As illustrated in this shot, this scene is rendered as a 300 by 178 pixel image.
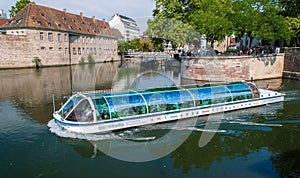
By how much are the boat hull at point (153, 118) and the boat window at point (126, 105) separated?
1.00ft

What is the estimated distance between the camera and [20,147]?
12109mm

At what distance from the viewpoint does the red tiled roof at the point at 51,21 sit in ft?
168

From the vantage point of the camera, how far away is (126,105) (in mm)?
14188

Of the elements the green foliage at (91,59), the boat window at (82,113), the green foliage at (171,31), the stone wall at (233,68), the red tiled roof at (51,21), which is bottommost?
the boat window at (82,113)

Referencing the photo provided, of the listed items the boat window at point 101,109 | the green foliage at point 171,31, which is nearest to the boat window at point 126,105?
the boat window at point 101,109

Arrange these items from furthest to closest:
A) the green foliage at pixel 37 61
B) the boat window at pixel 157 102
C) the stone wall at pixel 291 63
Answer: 1. the green foliage at pixel 37 61
2. the stone wall at pixel 291 63
3. the boat window at pixel 157 102

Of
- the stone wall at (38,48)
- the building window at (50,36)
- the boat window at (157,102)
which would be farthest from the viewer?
the building window at (50,36)

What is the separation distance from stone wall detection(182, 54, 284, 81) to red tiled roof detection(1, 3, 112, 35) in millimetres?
35209

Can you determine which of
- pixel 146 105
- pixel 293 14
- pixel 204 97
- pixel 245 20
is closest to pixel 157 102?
pixel 146 105

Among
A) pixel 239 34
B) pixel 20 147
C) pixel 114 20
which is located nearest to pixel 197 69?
pixel 239 34

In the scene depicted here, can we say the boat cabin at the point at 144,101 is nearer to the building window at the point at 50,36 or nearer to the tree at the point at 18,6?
the building window at the point at 50,36

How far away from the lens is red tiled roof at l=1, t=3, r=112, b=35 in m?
51.1

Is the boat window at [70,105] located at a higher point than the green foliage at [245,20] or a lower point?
lower

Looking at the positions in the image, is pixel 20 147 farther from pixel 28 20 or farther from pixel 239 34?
pixel 28 20
